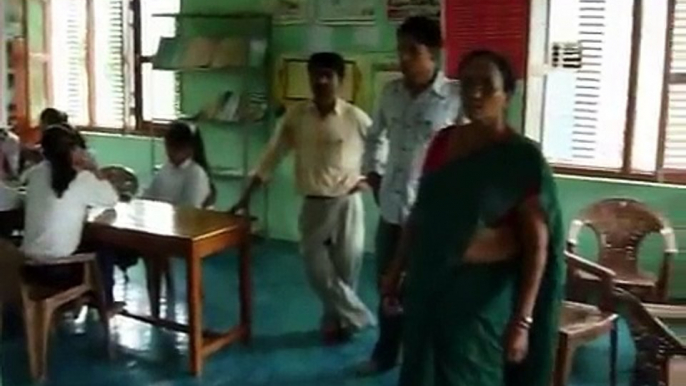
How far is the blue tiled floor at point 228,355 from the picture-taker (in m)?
4.24

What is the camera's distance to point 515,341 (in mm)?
2631

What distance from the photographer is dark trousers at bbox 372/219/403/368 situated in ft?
13.4

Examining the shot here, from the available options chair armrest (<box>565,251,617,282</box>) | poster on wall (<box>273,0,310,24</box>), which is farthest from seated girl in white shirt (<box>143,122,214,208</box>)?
chair armrest (<box>565,251,617,282</box>)

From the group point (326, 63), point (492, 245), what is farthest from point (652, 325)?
point (326, 63)

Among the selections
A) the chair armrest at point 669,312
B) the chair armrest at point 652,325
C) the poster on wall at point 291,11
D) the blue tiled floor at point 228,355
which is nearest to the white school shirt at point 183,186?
the blue tiled floor at point 228,355

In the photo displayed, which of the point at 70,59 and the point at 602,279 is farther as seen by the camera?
the point at 70,59

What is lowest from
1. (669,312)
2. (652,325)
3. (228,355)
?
(228,355)

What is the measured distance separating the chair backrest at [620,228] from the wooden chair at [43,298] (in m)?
2.37

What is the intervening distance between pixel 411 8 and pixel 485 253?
3.84 metres

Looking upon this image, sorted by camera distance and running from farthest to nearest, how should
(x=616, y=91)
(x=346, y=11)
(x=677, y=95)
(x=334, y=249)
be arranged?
1. (x=346, y=11)
2. (x=616, y=91)
3. (x=677, y=95)
4. (x=334, y=249)

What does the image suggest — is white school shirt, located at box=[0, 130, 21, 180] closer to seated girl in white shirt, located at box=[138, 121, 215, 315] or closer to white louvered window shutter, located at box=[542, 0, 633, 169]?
seated girl in white shirt, located at box=[138, 121, 215, 315]

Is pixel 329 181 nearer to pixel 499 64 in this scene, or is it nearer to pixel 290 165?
pixel 499 64

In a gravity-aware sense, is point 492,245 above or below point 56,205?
above

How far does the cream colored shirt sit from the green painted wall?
4.98ft
